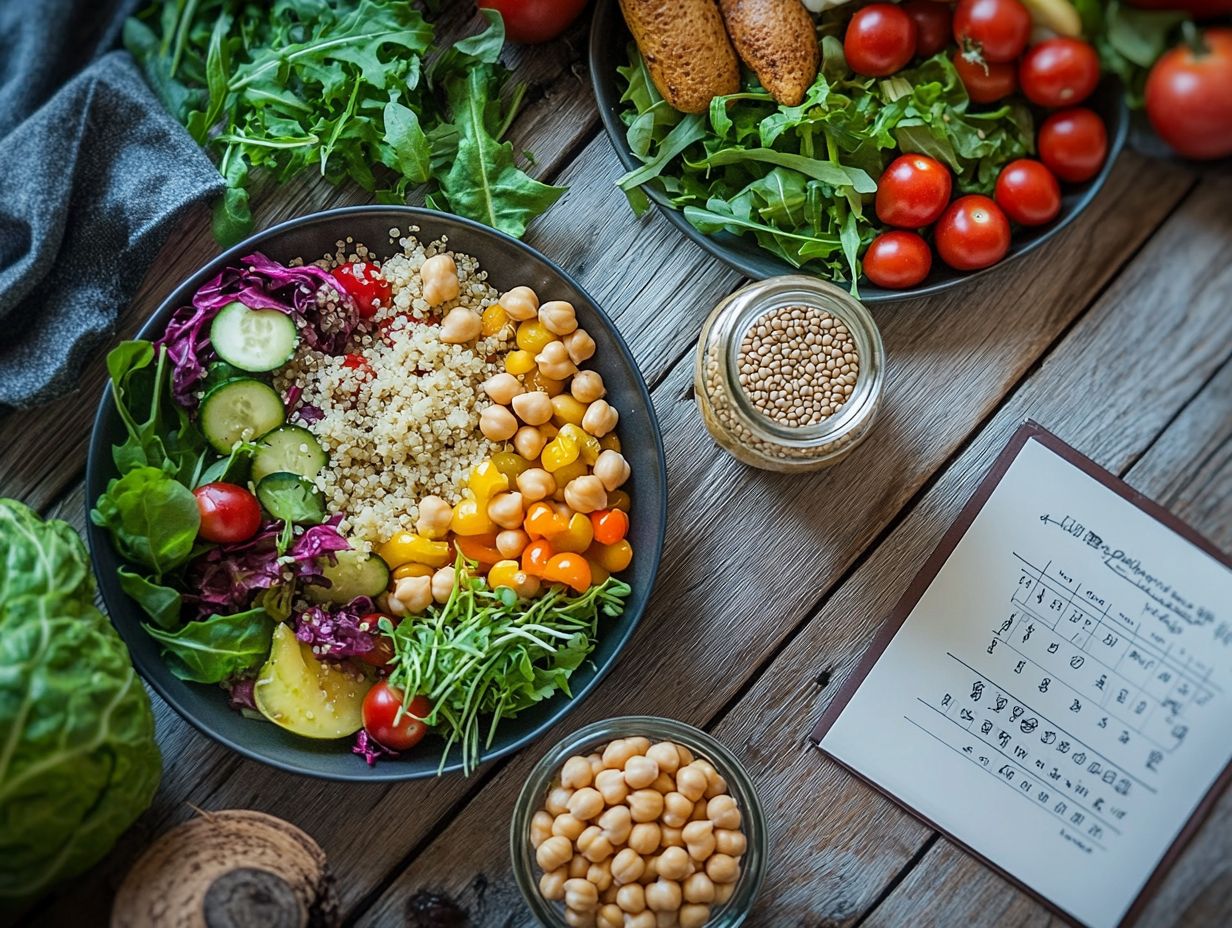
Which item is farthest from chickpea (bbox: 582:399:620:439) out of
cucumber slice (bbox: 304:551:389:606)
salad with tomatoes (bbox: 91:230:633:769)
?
cucumber slice (bbox: 304:551:389:606)

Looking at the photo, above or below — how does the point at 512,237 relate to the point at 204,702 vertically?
above

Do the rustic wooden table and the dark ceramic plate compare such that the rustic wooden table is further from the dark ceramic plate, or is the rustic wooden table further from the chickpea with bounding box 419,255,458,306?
the chickpea with bounding box 419,255,458,306

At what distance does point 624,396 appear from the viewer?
146 cm

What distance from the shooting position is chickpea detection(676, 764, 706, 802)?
53.5 inches

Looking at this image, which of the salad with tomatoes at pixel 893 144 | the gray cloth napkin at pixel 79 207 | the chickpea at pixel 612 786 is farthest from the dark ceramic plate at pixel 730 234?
the chickpea at pixel 612 786

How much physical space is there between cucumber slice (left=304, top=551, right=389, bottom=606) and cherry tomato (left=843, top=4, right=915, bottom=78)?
0.95 m

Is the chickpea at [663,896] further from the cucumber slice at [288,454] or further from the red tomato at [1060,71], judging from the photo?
the red tomato at [1060,71]

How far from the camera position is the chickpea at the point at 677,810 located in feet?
4.46

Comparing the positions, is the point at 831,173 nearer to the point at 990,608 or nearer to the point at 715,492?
the point at 715,492

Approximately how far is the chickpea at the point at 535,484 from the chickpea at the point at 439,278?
0.27 meters

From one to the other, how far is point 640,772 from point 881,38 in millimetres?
1018

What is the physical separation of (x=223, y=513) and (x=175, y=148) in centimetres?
56

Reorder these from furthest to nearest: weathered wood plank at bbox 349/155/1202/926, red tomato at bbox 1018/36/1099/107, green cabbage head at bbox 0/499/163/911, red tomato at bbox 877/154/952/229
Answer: weathered wood plank at bbox 349/155/1202/926
red tomato at bbox 877/154/952/229
red tomato at bbox 1018/36/1099/107
green cabbage head at bbox 0/499/163/911

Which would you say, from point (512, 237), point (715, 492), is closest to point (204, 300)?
point (512, 237)
